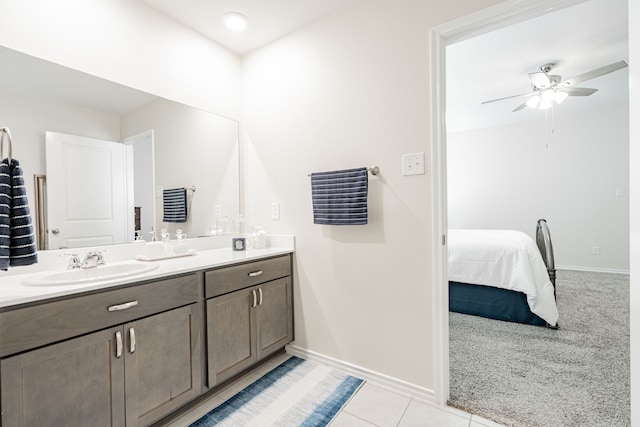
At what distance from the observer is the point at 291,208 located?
218 centimetres

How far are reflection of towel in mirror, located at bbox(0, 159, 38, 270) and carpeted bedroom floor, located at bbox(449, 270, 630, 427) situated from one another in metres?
2.12

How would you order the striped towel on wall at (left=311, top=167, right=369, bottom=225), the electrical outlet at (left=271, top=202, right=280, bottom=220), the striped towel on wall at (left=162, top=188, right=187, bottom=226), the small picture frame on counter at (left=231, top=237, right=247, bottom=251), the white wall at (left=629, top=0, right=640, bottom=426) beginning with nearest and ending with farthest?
the white wall at (left=629, top=0, right=640, bottom=426), the striped towel on wall at (left=311, top=167, right=369, bottom=225), the striped towel on wall at (left=162, top=188, right=187, bottom=226), the small picture frame on counter at (left=231, top=237, right=247, bottom=251), the electrical outlet at (left=271, top=202, right=280, bottom=220)

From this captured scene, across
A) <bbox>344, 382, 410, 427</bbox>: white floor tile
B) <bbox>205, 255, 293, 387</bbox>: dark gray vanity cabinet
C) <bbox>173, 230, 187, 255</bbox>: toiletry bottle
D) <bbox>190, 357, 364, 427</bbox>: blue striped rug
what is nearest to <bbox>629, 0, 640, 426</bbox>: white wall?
<bbox>344, 382, 410, 427</bbox>: white floor tile

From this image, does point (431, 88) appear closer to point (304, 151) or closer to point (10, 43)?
point (304, 151)

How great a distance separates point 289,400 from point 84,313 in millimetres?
1112

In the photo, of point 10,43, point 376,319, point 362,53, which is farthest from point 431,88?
point 10,43

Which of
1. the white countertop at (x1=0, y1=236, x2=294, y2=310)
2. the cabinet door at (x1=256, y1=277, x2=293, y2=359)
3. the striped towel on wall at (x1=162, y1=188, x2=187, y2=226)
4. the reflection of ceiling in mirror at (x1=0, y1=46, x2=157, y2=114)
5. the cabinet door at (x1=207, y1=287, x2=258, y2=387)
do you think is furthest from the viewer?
the striped towel on wall at (x1=162, y1=188, x2=187, y2=226)

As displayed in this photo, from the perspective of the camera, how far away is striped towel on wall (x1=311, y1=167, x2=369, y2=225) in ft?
5.81

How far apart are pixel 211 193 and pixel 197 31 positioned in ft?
3.81

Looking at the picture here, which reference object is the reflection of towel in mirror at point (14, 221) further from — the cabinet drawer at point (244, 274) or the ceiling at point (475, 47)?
the cabinet drawer at point (244, 274)

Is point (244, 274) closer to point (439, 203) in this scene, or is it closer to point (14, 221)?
point (14, 221)

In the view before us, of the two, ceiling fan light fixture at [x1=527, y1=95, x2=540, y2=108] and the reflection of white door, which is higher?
ceiling fan light fixture at [x1=527, y1=95, x2=540, y2=108]

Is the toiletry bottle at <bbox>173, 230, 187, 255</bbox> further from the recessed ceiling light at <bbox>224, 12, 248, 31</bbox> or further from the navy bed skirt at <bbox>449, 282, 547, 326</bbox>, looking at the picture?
the navy bed skirt at <bbox>449, 282, 547, 326</bbox>

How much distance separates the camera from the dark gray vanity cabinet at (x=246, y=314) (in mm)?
1623
